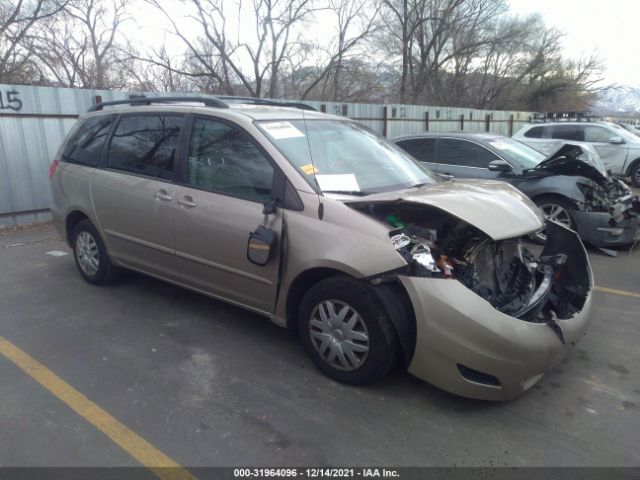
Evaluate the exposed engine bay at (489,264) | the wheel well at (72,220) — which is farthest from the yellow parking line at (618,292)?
the wheel well at (72,220)

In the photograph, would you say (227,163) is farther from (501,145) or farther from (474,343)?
(501,145)

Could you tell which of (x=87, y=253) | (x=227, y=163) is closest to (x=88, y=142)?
(x=87, y=253)

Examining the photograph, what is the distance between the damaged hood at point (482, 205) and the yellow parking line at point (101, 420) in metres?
1.80

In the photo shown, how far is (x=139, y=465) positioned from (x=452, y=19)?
3100 cm

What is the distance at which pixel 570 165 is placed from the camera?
628 cm

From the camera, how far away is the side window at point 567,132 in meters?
12.1

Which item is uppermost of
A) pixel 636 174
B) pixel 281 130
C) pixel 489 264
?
pixel 281 130

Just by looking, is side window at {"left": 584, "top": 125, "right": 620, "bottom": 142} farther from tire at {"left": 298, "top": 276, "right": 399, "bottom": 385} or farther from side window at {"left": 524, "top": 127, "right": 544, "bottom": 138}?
tire at {"left": 298, "top": 276, "right": 399, "bottom": 385}

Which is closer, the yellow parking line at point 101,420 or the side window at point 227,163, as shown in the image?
the yellow parking line at point 101,420

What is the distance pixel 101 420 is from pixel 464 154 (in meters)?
5.95

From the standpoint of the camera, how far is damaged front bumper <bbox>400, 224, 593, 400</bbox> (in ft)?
8.36

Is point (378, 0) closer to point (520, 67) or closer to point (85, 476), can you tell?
point (520, 67)

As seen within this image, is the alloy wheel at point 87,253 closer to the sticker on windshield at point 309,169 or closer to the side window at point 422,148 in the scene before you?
the sticker on windshield at point 309,169

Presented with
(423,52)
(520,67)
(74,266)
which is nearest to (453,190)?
(74,266)
